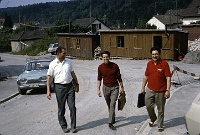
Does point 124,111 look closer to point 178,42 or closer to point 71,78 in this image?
point 71,78

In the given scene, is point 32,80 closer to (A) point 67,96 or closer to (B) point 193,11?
(A) point 67,96

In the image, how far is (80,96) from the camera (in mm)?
13789

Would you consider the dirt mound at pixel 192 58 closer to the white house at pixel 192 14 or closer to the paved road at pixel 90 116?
the paved road at pixel 90 116

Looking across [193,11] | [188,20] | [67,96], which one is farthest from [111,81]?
[193,11]

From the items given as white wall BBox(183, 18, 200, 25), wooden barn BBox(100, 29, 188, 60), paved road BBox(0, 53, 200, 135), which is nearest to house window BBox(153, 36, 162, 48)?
wooden barn BBox(100, 29, 188, 60)

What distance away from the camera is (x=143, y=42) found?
32.5 meters

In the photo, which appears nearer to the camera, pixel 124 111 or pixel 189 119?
pixel 189 119

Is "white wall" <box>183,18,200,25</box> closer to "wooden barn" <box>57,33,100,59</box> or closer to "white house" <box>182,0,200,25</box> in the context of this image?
"white house" <box>182,0,200,25</box>

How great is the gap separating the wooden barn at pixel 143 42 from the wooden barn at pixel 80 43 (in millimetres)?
2008

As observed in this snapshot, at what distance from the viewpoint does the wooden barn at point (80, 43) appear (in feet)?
125

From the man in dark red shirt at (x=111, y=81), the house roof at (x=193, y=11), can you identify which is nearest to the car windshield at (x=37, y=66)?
the man in dark red shirt at (x=111, y=81)

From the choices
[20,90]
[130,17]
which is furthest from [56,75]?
[130,17]

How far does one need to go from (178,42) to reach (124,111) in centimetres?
2193

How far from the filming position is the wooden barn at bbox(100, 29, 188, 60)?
30.4 m
